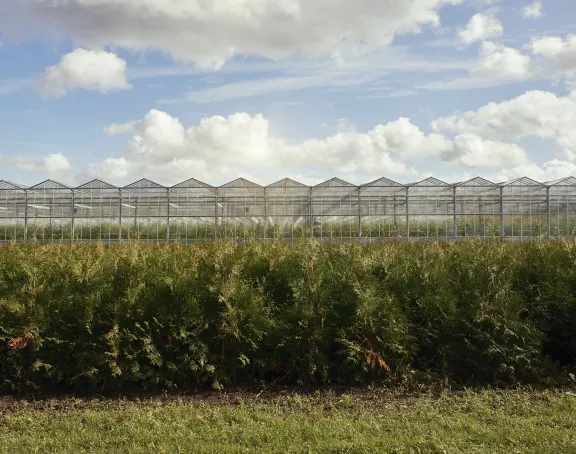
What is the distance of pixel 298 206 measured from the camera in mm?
36781

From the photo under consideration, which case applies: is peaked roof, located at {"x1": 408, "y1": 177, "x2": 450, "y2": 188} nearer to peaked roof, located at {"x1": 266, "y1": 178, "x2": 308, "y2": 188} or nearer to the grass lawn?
peaked roof, located at {"x1": 266, "y1": 178, "x2": 308, "y2": 188}

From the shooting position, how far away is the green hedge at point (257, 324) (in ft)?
26.5

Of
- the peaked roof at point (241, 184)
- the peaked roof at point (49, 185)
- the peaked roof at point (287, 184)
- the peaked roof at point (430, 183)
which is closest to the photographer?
the peaked roof at point (241, 184)

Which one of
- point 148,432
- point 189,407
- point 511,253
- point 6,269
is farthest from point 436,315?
point 6,269

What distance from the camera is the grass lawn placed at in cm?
580

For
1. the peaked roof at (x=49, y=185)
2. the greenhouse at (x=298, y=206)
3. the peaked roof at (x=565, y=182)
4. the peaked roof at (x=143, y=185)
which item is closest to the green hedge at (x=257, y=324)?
the greenhouse at (x=298, y=206)

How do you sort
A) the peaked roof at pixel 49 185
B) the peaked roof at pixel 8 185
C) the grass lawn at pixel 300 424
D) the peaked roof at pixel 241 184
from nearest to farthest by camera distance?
the grass lawn at pixel 300 424 < the peaked roof at pixel 241 184 < the peaked roof at pixel 49 185 < the peaked roof at pixel 8 185

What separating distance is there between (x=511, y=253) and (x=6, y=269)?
8312mm

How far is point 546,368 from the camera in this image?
8.66 m

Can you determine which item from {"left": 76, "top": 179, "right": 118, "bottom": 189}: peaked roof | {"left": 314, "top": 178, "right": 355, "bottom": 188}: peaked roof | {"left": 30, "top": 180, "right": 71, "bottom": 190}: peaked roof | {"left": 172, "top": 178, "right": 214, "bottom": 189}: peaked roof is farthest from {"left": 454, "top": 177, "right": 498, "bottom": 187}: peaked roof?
{"left": 30, "top": 180, "right": 71, "bottom": 190}: peaked roof

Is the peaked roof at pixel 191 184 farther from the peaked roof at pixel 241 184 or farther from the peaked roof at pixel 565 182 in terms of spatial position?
the peaked roof at pixel 565 182

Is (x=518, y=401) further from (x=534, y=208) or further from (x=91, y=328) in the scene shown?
(x=534, y=208)

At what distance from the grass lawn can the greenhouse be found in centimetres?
2806

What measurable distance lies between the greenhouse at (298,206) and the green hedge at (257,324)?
1049 inches
